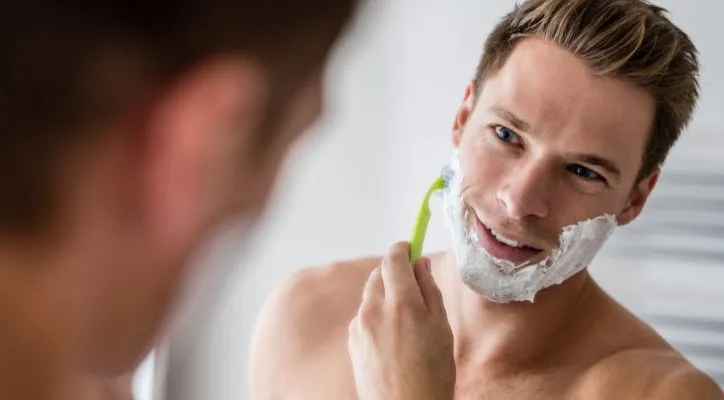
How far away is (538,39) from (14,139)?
0.75 m

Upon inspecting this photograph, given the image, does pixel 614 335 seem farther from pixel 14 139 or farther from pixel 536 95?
pixel 14 139

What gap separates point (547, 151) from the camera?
0.88 m

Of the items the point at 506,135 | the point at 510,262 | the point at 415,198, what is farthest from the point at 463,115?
the point at 415,198

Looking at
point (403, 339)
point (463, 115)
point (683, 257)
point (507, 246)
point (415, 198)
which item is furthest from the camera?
point (415, 198)

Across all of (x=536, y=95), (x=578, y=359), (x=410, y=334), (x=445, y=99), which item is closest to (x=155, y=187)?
(x=410, y=334)

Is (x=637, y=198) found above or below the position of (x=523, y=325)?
above

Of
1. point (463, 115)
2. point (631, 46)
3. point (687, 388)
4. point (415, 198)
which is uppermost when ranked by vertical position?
point (631, 46)

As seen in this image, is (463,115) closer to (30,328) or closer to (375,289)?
(375,289)

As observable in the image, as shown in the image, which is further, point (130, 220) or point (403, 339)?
point (403, 339)

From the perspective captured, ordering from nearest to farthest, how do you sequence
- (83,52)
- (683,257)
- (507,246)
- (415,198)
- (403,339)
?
1. (83,52)
2. (403,339)
3. (507,246)
4. (683,257)
5. (415,198)

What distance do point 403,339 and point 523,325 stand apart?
9.8 inches

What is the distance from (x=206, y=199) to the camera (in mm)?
285

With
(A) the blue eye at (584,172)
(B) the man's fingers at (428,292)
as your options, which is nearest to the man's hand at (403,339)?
(B) the man's fingers at (428,292)

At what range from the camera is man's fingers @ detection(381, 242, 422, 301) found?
80 centimetres
